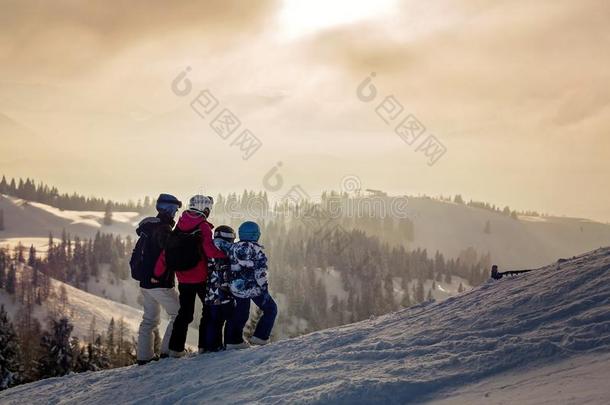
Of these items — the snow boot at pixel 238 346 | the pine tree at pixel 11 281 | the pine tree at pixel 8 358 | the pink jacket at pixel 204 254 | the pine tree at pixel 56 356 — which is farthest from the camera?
the pine tree at pixel 11 281

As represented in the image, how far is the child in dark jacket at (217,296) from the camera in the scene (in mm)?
9555

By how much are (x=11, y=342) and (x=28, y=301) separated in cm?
9681

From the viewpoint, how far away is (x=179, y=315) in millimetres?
9883

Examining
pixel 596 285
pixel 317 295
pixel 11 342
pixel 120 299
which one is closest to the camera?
pixel 596 285

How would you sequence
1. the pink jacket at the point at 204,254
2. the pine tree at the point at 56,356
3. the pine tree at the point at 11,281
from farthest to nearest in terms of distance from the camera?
the pine tree at the point at 11,281
the pine tree at the point at 56,356
the pink jacket at the point at 204,254

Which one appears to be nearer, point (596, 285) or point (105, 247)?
point (596, 285)

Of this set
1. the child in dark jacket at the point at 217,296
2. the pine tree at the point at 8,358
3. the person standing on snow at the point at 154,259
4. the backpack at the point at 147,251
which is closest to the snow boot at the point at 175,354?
the person standing on snow at the point at 154,259

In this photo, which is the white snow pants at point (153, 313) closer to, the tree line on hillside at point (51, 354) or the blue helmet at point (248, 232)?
the tree line on hillside at point (51, 354)

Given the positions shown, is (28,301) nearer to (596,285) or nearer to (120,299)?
(120,299)

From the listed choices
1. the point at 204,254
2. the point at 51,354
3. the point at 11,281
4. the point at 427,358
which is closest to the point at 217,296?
the point at 204,254

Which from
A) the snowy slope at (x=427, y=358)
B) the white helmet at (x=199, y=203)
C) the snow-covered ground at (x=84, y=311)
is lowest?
the snow-covered ground at (x=84, y=311)

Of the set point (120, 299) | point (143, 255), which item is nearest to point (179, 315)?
point (143, 255)

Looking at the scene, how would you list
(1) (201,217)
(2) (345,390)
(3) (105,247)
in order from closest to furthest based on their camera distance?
(2) (345,390) < (1) (201,217) < (3) (105,247)

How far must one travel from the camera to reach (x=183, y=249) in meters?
9.48
